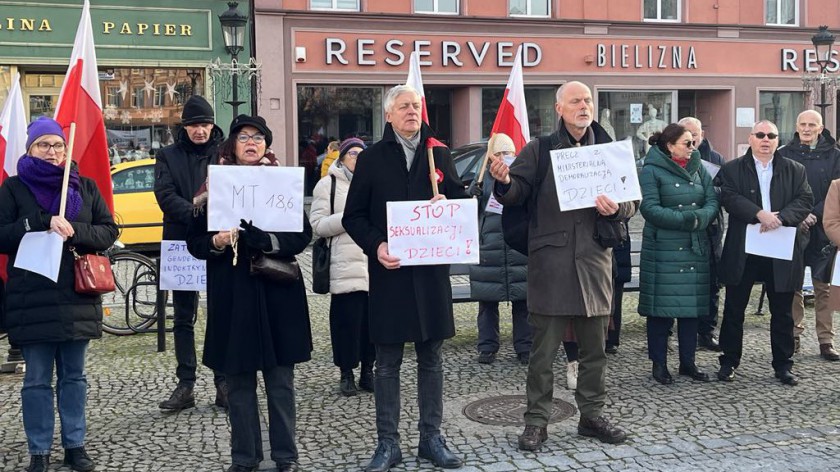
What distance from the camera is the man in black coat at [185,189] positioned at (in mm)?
5777

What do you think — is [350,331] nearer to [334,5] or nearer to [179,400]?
[179,400]

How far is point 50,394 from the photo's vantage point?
4.98 m

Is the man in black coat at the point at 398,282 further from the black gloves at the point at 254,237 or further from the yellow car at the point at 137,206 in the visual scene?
the yellow car at the point at 137,206

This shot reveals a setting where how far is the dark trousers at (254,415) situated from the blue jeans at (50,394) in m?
0.92

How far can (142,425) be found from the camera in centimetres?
578

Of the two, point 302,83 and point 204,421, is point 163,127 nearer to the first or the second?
point 302,83

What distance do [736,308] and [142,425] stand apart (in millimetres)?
4274

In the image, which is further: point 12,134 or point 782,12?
point 782,12

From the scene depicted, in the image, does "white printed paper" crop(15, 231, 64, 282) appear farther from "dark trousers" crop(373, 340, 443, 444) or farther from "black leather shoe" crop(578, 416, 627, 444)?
"black leather shoe" crop(578, 416, 627, 444)

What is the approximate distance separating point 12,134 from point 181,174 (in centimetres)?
164

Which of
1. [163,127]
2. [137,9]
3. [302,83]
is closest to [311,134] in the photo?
[302,83]

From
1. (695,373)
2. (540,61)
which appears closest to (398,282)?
(695,373)

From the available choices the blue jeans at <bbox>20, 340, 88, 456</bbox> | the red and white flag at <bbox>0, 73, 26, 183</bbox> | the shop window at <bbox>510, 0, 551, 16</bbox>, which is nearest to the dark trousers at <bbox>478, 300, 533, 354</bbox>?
the blue jeans at <bbox>20, 340, 88, 456</bbox>

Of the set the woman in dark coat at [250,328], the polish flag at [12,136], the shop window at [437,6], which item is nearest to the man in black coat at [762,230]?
the woman in dark coat at [250,328]
